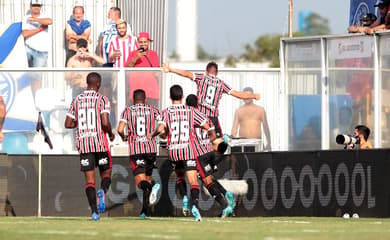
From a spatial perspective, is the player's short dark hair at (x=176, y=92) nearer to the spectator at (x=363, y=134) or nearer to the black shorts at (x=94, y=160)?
the black shorts at (x=94, y=160)

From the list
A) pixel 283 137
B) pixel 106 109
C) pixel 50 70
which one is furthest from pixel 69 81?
pixel 106 109

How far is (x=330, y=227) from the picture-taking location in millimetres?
15336

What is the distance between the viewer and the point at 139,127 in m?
20.1

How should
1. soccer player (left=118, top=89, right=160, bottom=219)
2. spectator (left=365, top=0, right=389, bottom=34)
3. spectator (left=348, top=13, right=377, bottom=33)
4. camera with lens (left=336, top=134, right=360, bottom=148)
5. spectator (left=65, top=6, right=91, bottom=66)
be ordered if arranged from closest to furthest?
soccer player (left=118, top=89, right=160, bottom=219)
camera with lens (left=336, top=134, right=360, bottom=148)
spectator (left=365, top=0, right=389, bottom=34)
spectator (left=348, top=13, right=377, bottom=33)
spectator (left=65, top=6, right=91, bottom=66)

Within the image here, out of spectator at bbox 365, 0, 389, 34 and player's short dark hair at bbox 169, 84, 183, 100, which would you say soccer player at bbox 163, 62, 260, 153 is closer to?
spectator at bbox 365, 0, 389, 34

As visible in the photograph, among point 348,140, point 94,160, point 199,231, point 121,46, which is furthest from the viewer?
point 121,46

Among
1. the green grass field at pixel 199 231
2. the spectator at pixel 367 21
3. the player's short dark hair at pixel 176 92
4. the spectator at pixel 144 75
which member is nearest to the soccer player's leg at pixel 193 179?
the player's short dark hair at pixel 176 92

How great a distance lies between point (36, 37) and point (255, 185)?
19.8 ft

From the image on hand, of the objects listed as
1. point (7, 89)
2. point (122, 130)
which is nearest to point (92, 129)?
point (122, 130)

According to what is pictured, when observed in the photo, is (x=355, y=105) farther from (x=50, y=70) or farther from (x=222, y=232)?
(x=222, y=232)

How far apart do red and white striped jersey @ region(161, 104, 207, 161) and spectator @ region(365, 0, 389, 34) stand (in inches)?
188

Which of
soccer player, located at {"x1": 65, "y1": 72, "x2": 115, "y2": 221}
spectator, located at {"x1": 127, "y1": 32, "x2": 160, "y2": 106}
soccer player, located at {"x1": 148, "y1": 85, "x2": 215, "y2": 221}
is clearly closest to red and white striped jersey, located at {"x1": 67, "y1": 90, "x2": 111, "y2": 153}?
soccer player, located at {"x1": 65, "y1": 72, "x2": 115, "y2": 221}

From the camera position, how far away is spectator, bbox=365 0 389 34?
22031mm

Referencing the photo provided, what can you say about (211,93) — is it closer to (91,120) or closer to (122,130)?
(122,130)
